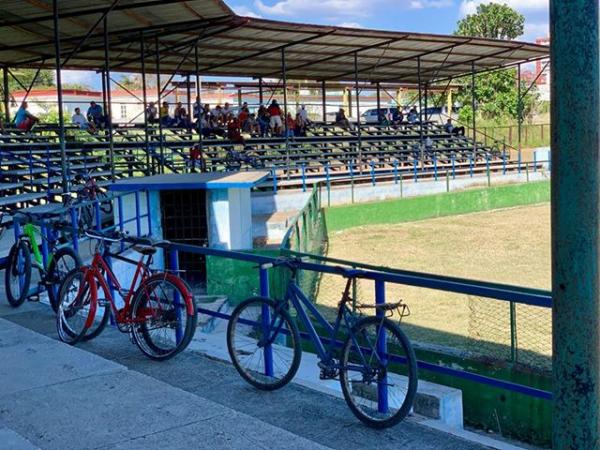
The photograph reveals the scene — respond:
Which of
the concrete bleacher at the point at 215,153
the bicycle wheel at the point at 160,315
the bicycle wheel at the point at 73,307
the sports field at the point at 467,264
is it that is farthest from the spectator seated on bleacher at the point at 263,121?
the bicycle wheel at the point at 160,315

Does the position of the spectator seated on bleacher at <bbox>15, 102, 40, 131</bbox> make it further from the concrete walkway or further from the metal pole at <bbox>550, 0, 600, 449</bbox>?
the metal pole at <bbox>550, 0, 600, 449</bbox>

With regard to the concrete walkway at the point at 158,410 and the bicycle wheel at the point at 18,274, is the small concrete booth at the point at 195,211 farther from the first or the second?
the concrete walkway at the point at 158,410

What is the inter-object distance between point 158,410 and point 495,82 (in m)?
53.7

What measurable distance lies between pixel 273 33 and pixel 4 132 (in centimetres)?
779

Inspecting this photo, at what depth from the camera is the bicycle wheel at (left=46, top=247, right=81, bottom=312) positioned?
26.1 feet

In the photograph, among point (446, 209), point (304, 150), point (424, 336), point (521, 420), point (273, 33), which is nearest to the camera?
point (521, 420)

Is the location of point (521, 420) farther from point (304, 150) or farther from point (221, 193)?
point (304, 150)

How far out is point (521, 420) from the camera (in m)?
6.66

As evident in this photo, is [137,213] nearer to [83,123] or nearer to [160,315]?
[160,315]

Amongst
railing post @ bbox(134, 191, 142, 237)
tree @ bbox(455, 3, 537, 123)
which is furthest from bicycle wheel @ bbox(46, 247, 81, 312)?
tree @ bbox(455, 3, 537, 123)

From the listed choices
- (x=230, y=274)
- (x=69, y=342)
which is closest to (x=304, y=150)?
(x=230, y=274)

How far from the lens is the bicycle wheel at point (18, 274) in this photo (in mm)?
8383

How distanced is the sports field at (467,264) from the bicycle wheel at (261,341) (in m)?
2.93

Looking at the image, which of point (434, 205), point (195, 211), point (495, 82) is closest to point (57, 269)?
point (195, 211)
